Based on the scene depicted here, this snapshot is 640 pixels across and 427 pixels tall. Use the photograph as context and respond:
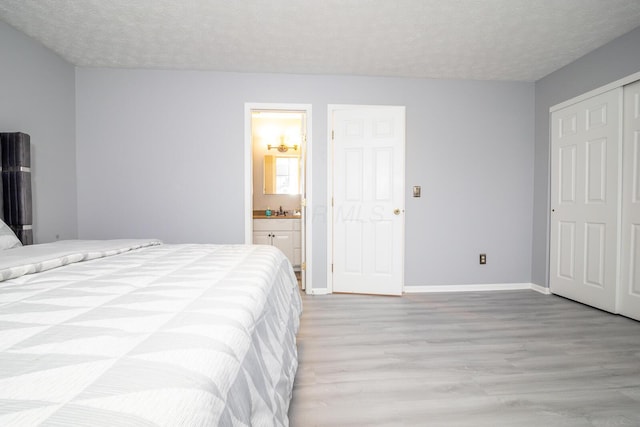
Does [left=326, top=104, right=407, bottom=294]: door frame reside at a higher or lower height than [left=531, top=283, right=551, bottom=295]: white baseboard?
higher

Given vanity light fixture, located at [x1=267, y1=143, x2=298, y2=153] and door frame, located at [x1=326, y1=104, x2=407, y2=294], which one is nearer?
door frame, located at [x1=326, y1=104, x2=407, y2=294]

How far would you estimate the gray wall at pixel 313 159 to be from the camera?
133 inches

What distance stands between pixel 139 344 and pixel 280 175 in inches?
187

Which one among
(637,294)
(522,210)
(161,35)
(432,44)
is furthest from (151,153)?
(637,294)

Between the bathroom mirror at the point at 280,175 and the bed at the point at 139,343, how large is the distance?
380cm

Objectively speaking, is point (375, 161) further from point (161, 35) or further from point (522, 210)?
point (161, 35)

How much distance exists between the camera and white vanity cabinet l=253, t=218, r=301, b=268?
4.65 metres

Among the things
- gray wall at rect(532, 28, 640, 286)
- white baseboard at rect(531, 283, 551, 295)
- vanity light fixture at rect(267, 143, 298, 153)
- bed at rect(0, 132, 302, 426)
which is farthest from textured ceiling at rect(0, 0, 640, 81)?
white baseboard at rect(531, 283, 551, 295)

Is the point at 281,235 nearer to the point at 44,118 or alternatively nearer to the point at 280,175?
the point at 280,175

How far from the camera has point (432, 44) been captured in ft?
9.35

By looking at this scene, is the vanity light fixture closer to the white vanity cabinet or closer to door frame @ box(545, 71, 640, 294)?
the white vanity cabinet

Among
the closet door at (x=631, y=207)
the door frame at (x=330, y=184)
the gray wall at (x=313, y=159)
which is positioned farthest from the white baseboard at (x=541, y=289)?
the door frame at (x=330, y=184)

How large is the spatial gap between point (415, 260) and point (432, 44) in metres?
2.24

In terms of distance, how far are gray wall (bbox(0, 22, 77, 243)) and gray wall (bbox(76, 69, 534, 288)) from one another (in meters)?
0.13
